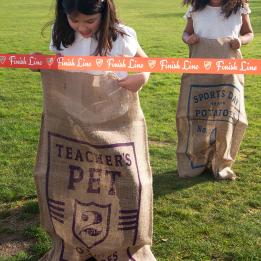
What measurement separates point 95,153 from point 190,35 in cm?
206

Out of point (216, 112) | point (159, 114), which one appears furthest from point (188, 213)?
point (159, 114)

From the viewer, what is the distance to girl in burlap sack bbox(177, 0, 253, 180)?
178 inches

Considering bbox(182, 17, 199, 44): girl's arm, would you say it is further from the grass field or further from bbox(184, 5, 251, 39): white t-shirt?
the grass field

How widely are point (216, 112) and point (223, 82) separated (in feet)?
0.94

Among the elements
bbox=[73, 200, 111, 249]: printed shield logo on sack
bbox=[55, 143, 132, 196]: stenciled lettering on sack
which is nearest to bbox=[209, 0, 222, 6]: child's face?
bbox=[55, 143, 132, 196]: stenciled lettering on sack

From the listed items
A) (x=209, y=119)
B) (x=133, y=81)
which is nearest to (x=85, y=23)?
(x=133, y=81)

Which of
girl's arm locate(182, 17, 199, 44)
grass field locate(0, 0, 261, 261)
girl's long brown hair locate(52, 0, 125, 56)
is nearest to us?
girl's long brown hair locate(52, 0, 125, 56)

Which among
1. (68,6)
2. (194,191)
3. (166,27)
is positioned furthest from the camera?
(166,27)

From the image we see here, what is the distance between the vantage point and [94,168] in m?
3.10

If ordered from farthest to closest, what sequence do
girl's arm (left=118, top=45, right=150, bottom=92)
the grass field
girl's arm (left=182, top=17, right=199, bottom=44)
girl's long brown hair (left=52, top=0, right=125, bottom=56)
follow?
girl's arm (left=182, top=17, right=199, bottom=44) < the grass field < girl's arm (left=118, top=45, right=150, bottom=92) < girl's long brown hair (left=52, top=0, right=125, bottom=56)

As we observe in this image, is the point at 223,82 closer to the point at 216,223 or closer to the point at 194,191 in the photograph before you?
the point at 194,191

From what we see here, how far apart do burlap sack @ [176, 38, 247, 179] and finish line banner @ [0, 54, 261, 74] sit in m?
1.55

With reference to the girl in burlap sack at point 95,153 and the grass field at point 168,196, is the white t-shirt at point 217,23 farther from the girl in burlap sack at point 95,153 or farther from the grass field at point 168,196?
the girl in burlap sack at point 95,153

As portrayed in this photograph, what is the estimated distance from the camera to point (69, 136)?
3.07 m
